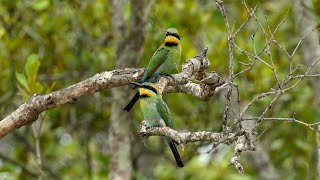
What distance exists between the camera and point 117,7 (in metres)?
5.82

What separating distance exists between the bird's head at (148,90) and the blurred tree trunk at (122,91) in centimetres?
123

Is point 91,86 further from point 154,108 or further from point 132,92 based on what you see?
point 132,92

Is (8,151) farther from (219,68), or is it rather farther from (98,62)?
(219,68)

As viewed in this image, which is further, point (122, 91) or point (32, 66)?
point (122, 91)

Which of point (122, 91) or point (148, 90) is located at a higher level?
point (122, 91)

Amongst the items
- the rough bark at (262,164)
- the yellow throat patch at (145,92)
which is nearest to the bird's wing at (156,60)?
the yellow throat patch at (145,92)

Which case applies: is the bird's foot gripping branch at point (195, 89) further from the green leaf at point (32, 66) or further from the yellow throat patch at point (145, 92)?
the green leaf at point (32, 66)

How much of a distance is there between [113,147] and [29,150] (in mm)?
1480

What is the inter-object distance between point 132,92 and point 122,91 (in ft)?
2.30

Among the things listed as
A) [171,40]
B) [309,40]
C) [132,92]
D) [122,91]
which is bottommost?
[309,40]

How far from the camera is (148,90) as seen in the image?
4.12 m

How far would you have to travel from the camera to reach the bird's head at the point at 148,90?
3.99m

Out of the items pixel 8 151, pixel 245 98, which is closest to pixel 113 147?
pixel 245 98

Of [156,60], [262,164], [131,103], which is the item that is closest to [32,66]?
[131,103]
